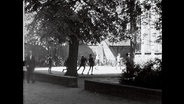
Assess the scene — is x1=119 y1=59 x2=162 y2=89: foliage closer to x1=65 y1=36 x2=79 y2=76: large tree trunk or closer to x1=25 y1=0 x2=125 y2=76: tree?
x1=25 y1=0 x2=125 y2=76: tree

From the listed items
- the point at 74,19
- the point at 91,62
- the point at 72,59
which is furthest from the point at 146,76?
the point at 91,62

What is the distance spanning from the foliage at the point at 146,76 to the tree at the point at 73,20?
21.8ft

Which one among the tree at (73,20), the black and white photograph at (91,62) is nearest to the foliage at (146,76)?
the black and white photograph at (91,62)

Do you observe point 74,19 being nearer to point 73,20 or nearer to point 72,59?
point 73,20

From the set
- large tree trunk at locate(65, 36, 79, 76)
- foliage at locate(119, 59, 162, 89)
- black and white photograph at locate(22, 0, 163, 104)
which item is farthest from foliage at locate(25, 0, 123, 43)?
foliage at locate(119, 59, 162, 89)

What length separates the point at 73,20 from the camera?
17.5 m

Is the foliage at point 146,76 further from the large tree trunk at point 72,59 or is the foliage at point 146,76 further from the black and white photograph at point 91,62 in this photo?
the large tree trunk at point 72,59

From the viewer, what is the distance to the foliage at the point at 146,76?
1060 centimetres

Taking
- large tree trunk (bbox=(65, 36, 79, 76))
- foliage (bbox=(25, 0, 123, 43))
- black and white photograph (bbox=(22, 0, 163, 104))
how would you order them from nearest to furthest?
black and white photograph (bbox=(22, 0, 163, 104))
foliage (bbox=(25, 0, 123, 43))
large tree trunk (bbox=(65, 36, 79, 76))

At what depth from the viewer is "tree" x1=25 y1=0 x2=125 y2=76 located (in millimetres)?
17234

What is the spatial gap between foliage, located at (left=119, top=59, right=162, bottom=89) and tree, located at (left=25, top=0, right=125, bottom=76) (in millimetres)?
6634

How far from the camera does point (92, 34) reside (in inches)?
796
